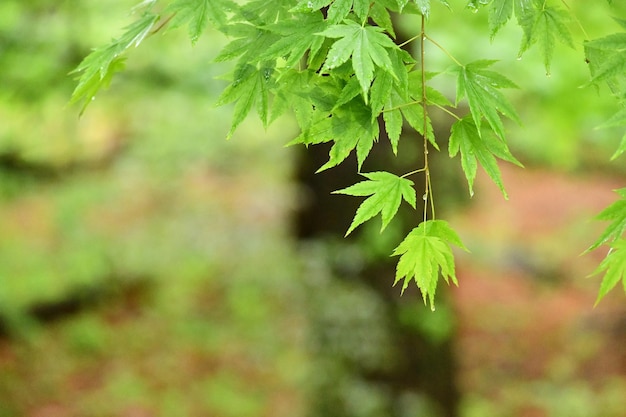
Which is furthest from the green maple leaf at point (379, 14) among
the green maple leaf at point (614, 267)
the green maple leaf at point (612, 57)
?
the green maple leaf at point (614, 267)

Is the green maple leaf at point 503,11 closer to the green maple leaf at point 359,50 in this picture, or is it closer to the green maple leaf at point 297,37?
the green maple leaf at point 359,50

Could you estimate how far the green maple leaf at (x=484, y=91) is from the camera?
5.15 feet

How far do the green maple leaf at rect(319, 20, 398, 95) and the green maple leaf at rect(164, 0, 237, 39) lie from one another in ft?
1.22

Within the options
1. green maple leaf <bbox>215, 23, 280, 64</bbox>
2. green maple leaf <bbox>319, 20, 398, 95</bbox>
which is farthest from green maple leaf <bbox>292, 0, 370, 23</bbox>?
green maple leaf <bbox>215, 23, 280, 64</bbox>

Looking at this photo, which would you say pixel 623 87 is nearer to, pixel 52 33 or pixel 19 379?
pixel 52 33

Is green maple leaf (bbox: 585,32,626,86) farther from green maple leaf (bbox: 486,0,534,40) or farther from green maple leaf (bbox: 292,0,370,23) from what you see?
green maple leaf (bbox: 292,0,370,23)

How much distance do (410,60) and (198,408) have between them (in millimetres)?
6105

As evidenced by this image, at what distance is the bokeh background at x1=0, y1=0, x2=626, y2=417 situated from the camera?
4.75m

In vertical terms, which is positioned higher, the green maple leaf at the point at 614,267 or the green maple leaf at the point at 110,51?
the green maple leaf at the point at 110,51

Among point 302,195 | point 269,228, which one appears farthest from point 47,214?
point 302,195

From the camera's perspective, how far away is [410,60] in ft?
5.06

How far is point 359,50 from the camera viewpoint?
1.44 meters

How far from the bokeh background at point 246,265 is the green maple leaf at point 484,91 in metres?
0.33

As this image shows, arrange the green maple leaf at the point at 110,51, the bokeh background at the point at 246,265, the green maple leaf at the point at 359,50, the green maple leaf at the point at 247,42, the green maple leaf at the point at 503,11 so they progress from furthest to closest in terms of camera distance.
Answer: the bokeh background at the point at 246,265, the green maple leaf at the point at 110,51, the green maple leaf at the point at 247,42, the green maple leaf at the point at 503,11, the green maple leaf at the point at 359,50
